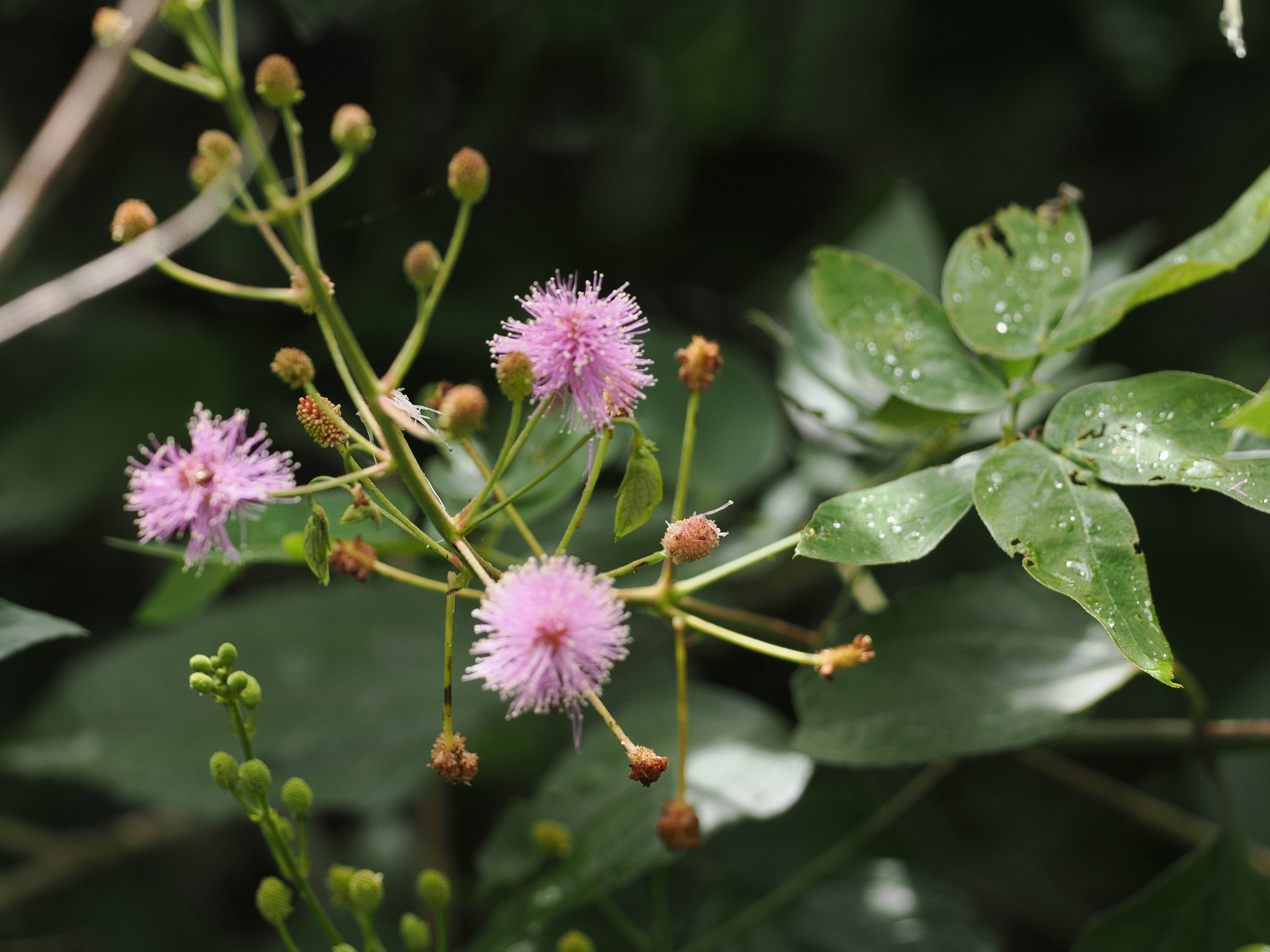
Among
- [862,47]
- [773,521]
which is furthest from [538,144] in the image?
[773,521]

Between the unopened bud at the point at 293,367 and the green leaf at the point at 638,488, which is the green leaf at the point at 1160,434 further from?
the unopened bud at the point at 293,367

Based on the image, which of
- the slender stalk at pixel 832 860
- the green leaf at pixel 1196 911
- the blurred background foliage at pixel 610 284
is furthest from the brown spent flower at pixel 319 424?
the green leaf at pixel 1196 911

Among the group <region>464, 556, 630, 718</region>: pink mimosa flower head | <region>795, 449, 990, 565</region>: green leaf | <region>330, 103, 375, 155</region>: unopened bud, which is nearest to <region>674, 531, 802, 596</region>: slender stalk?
<region>795, 449, 990, 565</region>: green leaf

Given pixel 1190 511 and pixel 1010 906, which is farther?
pixel 1190 511

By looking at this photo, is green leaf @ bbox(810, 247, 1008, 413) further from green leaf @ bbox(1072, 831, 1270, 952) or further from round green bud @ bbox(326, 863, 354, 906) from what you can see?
round green bud @ bbox(326, 863, 354, 906)

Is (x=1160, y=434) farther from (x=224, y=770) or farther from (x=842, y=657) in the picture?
(x=224, y=770)

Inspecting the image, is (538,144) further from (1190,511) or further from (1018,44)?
(1190,511)
